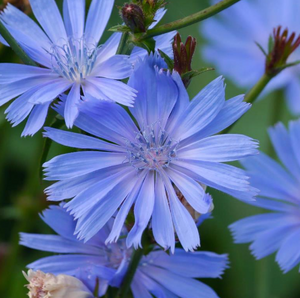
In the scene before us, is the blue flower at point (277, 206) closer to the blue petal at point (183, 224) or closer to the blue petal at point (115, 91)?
the blue petal at point (183, 224)

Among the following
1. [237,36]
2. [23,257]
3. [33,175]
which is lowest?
[23,257]

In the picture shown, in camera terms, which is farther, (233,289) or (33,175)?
(233,289)

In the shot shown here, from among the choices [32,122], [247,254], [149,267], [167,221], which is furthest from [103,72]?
[247,254]

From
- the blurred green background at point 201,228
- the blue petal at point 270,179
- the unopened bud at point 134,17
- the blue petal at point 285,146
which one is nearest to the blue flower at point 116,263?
the blue petal at point 270,179

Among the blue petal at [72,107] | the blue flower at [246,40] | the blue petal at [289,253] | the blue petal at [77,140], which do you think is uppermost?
the blue flower at [246,40]

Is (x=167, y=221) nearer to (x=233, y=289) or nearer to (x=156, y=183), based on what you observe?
(x=156, y=183)

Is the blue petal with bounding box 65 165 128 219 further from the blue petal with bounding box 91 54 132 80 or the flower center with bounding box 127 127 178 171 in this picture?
the blue petal with bounding box 91 54 132 80
